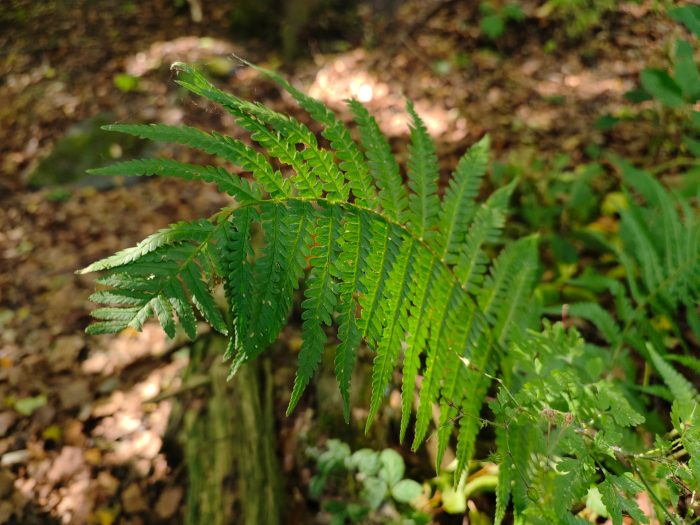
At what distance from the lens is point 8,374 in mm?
2750

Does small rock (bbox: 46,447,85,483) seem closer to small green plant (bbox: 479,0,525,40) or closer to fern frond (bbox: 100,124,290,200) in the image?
fern frond (bbox: 100,124,290,200)

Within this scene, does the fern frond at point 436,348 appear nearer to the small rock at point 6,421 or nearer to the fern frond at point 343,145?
the fern frond at point 343,145

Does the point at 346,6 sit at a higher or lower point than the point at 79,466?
higher

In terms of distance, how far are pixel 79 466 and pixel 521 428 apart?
202 cm

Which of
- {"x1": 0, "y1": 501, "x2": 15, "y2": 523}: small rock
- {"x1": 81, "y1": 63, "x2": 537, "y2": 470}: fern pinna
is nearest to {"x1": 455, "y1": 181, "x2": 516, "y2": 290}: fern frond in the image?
{"x1": 81, "y1": 63, "x2": 537, "y2": 470}: fern pinna

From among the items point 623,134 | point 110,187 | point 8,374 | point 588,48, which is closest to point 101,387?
point 8,374

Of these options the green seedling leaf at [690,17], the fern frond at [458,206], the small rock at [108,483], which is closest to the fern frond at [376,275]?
the fern frond at [458,206]

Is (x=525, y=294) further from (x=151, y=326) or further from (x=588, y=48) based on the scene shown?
(x=588, y=48)

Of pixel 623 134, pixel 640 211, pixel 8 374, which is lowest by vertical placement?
pixel 8 374

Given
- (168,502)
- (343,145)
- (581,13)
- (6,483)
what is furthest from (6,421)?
(581,13)

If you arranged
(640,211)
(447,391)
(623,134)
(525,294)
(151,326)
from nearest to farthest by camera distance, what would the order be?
(447,391), (525,294), (640,211), (151,326), (623,134)

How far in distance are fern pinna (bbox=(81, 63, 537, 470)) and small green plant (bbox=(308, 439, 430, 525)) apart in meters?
0.45

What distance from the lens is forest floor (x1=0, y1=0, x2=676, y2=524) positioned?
2318 millimetres

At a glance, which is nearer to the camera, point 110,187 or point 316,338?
point 316,338
